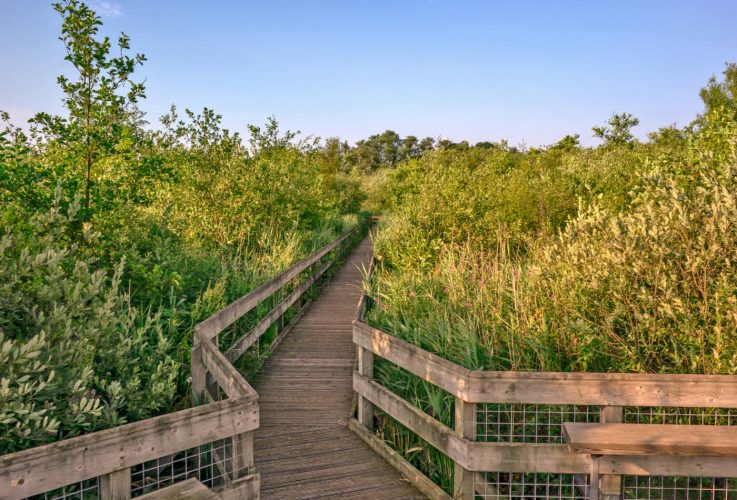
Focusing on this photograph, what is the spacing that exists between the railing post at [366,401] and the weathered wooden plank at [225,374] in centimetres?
154

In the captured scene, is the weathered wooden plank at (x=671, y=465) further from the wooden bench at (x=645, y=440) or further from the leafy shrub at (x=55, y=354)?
the leafy shrub at (x=55, y=354)

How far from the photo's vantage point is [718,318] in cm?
368

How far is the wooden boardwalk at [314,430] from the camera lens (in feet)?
12.9

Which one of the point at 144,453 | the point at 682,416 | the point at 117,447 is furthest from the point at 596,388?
the point at 117,447

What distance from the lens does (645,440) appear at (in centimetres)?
295

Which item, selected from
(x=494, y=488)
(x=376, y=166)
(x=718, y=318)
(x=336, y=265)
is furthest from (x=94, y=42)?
(x=376, y=166)

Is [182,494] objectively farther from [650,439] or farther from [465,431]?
[650,439]

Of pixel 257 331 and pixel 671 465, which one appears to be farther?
pixel 257 331

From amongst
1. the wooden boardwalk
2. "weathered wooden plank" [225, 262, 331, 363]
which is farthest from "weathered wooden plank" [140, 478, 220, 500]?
"weathered wooden plank" [225, 262, 331, 363]

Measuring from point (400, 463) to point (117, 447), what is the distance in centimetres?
242

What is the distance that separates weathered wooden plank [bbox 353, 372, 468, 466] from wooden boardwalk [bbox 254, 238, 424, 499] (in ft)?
1.45

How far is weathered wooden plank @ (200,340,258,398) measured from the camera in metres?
3.22

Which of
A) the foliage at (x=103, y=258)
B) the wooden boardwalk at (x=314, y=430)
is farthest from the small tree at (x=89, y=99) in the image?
the wooden boardwalk at (x=314, y=430)

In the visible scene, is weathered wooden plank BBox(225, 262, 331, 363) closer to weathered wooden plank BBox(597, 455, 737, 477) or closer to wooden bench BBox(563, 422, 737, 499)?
wooden bench BBox(563, 422, 737, 499)
